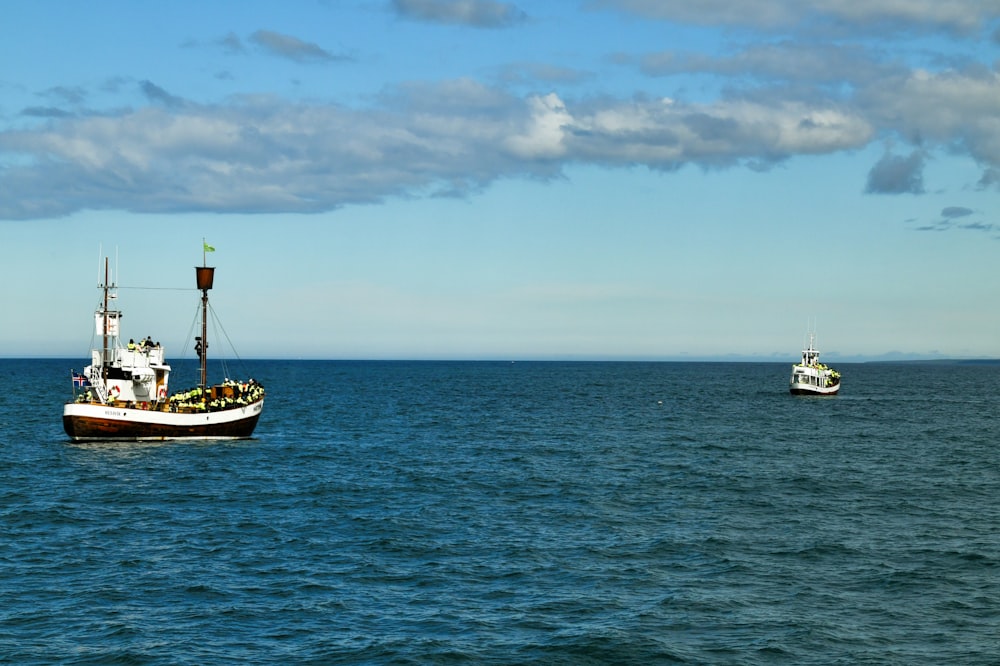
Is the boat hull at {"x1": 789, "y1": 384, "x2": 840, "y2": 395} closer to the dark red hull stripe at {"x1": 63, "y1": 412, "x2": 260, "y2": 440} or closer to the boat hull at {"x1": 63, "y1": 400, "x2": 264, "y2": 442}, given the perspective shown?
the boat hull at {"x1": 63, "y1": 400, "x2": 264, "y2": 442}

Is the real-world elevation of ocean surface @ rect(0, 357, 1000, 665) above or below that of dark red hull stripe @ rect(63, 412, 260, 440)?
below

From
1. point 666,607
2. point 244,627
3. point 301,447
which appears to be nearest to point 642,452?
point 301,447

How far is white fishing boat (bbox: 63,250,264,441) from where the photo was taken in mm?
75000

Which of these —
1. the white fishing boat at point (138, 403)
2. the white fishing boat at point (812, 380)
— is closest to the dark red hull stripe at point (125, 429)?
the white fishing boat at point (138, 403)

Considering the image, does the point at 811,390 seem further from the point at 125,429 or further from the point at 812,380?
the point at 125,429

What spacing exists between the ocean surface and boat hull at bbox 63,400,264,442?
66.0 inches

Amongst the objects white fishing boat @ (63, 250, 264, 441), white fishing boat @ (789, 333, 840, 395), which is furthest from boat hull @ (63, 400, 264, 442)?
white fishing boat @ (789, 333, 840, 395)

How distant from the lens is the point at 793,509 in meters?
51.2

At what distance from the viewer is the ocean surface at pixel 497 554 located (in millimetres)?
29141

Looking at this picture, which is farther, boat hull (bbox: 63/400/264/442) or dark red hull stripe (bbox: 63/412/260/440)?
dark red hull stripe (bbox: 63/412/260/440)

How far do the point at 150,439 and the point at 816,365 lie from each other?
12190 centimetres

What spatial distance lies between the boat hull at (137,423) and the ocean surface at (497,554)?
5.50 feet

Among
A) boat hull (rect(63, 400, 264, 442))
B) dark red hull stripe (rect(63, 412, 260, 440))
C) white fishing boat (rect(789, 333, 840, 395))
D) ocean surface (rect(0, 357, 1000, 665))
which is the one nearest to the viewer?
ocean surface (rect(0, 357, 1000, 665))

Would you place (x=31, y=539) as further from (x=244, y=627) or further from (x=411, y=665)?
(x=411, y=665)
